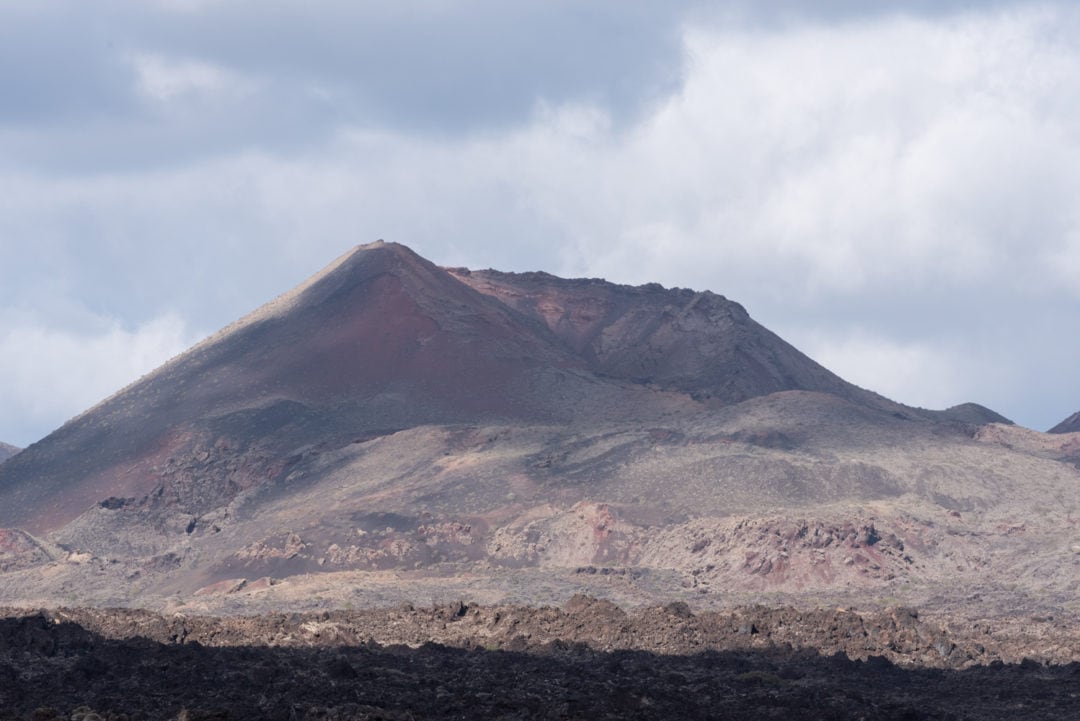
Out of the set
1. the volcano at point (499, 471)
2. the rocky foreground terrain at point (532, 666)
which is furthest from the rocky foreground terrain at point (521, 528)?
the volcano at point (499, 471)

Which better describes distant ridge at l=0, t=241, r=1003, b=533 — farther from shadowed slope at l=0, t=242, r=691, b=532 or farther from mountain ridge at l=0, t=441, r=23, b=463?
mountain ridge at l=0, t=441, r=23, b=463

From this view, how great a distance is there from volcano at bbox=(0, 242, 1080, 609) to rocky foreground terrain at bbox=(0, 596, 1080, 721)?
20677mm

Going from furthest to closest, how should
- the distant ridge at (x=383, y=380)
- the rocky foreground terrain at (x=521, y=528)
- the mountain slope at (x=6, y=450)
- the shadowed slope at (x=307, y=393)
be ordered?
the mountain slope at (x=6, y=450), the distant ridge at (x=383, y=380), the shadowed slope at (x=307, y=393), the rocky foreground terrain at (x=521, y=528)

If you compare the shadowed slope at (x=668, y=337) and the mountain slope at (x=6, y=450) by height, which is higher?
the shadowed slope at (x=668, y=337)

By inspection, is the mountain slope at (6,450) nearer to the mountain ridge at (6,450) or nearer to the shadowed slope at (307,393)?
the mountain ridge at (6,450)

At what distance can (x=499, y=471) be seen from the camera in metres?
91.4

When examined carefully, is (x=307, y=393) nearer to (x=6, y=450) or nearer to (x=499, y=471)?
(x=499, y=471)

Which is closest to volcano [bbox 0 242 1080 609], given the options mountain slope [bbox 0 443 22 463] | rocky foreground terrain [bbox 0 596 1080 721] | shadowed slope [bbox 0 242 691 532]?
shadowed slope [bbox 0 242 691 532]

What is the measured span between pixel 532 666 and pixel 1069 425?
337 ft

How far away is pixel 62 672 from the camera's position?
35.3 meters

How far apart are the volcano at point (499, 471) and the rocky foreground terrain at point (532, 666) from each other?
20677mm

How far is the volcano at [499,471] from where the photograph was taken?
Answer: 74.5 metres

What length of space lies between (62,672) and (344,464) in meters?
63.1

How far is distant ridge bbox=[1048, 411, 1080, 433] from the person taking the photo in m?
130
